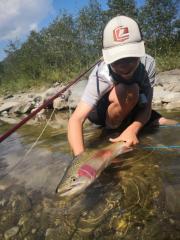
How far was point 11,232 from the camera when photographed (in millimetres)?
2262

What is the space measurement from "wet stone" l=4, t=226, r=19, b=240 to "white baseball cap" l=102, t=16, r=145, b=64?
1.65 metres

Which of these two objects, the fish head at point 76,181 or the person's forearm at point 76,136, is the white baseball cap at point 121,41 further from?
the fish head at point 76,181

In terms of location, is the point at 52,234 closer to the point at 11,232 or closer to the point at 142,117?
the point at 11,232

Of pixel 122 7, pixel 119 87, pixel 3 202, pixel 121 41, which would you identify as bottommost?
pixel 3 202

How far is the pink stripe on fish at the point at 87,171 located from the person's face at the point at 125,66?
3.88 feet

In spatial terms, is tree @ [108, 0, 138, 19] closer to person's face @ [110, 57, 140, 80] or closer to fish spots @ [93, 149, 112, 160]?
person's face @ [110, 57, 140, 80]

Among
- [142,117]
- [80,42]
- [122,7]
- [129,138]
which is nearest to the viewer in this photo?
[129,138]

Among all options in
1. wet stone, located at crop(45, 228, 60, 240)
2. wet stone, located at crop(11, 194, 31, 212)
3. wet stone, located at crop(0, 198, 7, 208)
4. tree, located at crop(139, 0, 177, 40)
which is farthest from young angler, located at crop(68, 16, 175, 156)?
tree, located at crop(139, 0, 177, 40)

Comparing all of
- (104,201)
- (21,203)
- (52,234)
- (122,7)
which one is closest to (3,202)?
(21,203)

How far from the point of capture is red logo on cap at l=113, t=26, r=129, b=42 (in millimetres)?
3035

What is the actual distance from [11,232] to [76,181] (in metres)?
0.59

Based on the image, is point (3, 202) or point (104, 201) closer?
point (104, 201)

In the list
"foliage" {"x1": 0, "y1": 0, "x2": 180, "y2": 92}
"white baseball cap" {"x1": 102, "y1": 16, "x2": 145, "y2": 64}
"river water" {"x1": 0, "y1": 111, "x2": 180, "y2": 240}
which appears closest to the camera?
"river water" {"x1": 0, "y1": 111, "x2": 180, "y2": 240}

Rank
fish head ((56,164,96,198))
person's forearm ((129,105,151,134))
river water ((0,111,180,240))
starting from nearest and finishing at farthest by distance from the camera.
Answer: river water ((0,111,180,240)) → fish head ((56,164,96,198)) → person's forearm ((129,105,151,134))
